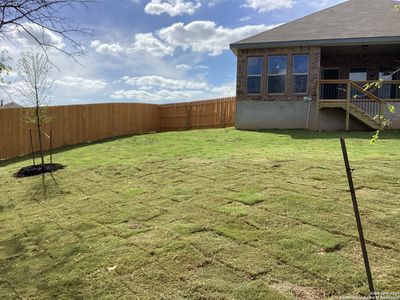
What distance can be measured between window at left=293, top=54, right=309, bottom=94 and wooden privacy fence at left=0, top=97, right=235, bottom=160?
4965 millimetres

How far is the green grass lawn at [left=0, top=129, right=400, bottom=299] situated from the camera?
10.6ft

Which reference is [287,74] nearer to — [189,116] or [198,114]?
[198,114]

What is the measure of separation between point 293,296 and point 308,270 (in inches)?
16.1

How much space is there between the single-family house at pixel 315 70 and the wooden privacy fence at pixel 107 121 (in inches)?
155

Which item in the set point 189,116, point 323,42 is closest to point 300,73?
point 323,42

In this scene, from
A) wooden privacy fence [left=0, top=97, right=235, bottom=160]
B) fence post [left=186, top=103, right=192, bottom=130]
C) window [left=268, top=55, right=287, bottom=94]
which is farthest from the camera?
fence post [left=186, top=103, right=192, bottom=130]

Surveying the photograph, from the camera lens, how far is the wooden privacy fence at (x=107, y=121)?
14305 millimetres

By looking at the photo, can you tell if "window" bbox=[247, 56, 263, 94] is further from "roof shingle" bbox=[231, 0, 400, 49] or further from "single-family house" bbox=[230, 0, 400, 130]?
"roof shingle" bbox=[231, 0, 400, 49]

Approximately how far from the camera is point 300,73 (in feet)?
50.6

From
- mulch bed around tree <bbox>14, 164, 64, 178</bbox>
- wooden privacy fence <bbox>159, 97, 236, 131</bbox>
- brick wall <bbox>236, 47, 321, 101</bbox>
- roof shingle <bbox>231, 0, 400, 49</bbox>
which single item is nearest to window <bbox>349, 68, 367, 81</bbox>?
roof shingle <bbox>231, 0, 400, 49</bbox>

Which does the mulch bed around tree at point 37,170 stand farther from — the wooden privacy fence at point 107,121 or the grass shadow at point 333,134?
the grass shadow at point 333,134

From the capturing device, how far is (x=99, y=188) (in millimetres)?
6984

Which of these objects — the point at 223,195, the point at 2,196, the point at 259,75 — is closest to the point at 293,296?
the point at 223,195

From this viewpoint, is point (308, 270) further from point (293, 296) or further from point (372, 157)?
point (372, 157)
